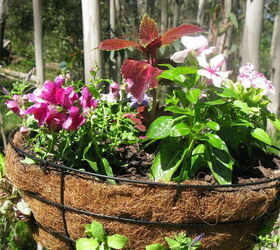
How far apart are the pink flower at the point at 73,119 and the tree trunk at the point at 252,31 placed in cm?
90

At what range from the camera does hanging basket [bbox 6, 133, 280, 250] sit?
2.60 ft

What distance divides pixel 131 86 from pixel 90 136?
0.17 metres

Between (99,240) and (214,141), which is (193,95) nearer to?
(214,141)

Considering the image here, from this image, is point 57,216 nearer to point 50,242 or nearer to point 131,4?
point 50,242

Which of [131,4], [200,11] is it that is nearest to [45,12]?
[131,4]

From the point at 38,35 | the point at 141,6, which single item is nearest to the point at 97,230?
the point at 38,35

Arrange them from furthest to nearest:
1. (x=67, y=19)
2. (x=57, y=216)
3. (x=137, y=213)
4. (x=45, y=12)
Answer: (x=45, y=12), (x=67, y=19), (x=57, y=216), (x=137, y=213)

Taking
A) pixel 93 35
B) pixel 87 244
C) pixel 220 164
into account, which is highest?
pixel 93 35

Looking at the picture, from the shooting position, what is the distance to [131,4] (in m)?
4.40

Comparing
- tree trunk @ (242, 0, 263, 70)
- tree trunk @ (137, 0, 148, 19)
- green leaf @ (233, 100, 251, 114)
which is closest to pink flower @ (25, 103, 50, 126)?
green leaf @ (233, 100, 251, 114)

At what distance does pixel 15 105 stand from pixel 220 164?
22.2 inches

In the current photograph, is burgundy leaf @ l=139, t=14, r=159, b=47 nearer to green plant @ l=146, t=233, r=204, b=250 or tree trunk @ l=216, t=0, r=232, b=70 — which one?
green plant @ l=146, t=233, r=204, b=250

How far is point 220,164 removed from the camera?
918 millimetres

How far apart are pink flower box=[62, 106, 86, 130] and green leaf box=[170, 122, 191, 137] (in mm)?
209
